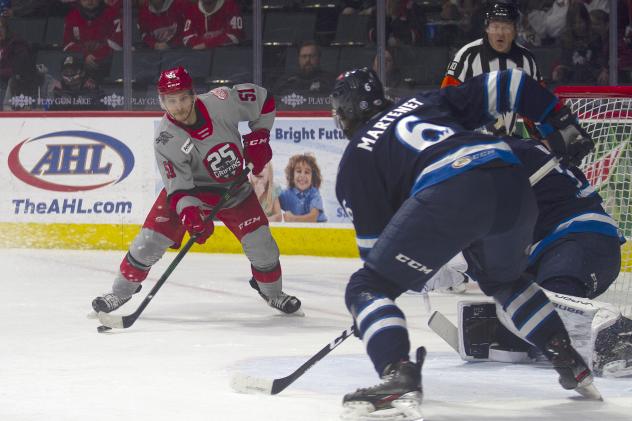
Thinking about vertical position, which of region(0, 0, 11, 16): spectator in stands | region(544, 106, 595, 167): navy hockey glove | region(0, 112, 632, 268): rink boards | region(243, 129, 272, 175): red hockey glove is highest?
region(544, 106, 595, 167): navy hockey glove

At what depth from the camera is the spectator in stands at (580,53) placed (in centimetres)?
682

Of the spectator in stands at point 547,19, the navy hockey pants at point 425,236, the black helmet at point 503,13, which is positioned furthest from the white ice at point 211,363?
the spectator in stands at point 547,19

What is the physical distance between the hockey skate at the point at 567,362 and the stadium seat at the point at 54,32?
527cm

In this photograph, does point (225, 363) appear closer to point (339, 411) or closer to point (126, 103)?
point (339, 411)

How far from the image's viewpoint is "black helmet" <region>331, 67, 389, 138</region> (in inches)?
118

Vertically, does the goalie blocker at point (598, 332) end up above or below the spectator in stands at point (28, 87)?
above

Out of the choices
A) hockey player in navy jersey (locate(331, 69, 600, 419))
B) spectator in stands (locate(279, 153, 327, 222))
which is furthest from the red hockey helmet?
spectator in stands (locate(279, 153, 327, 222))

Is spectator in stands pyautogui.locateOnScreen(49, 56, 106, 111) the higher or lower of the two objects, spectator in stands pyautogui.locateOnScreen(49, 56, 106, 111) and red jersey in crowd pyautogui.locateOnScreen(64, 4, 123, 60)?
the lower

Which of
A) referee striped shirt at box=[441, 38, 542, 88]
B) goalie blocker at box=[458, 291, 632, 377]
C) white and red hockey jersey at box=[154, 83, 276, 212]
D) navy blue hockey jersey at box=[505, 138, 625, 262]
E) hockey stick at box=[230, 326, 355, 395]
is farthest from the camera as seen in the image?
referee striped shirt at box=[441, 38, 542, 88]

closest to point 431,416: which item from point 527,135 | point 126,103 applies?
point 527,135

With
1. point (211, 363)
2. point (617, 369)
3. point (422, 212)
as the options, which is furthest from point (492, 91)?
point (211, 363)

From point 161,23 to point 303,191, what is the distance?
1.54 m

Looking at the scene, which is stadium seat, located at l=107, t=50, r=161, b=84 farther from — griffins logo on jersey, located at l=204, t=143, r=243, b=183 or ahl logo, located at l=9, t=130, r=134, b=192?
griffins logo on jersey, located at l=204, t=143, r=243, b=183

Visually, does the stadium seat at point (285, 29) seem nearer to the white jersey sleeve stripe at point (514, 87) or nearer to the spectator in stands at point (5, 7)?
the spectator in stands at point (5, 7)
